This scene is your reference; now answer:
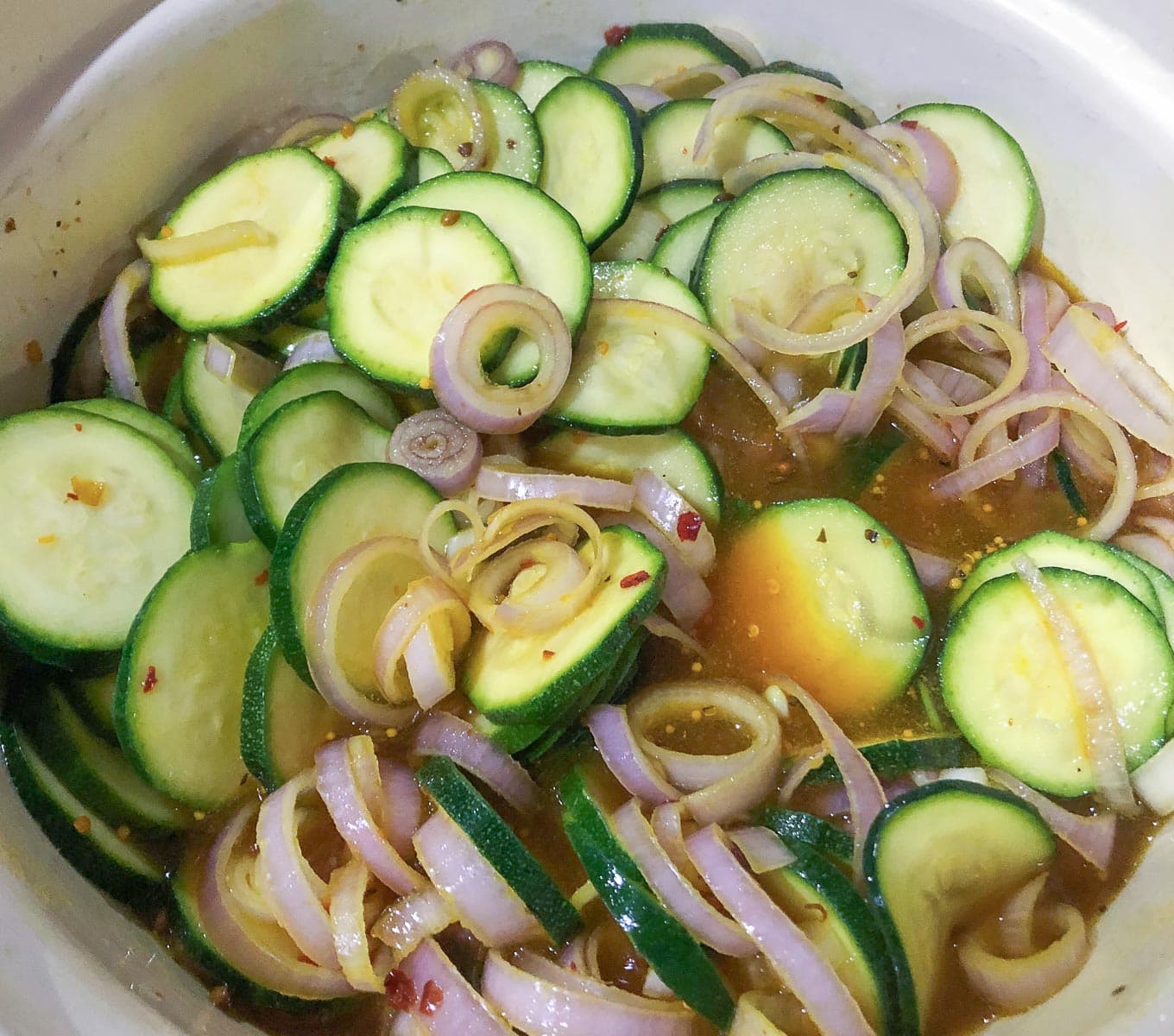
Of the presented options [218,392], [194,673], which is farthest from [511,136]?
[194,673]

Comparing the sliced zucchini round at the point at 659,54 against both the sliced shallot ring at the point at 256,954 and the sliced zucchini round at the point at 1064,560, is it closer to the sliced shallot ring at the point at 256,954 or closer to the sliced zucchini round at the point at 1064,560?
the sliced zucchini round at the point at 1064,560

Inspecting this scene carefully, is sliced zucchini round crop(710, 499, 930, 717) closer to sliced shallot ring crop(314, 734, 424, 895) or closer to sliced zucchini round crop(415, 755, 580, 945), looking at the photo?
sliced zucchini round crop(415, 755, 580, 945)

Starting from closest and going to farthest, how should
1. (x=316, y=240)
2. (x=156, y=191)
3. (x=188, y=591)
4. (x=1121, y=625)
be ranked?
(x=188, y=591)
(x=1121, y=625)
(x=316, y=240)
(x=156, y=191)

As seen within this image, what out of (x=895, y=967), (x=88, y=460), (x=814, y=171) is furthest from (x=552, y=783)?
(x=814, y=171)

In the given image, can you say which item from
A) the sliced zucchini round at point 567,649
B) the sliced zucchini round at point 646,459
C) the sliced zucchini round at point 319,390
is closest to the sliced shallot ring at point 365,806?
the sliced zucchini round at point 567,649

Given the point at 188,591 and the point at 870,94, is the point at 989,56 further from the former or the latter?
the point at 188,591

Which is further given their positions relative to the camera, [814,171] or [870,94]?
[870,94]
